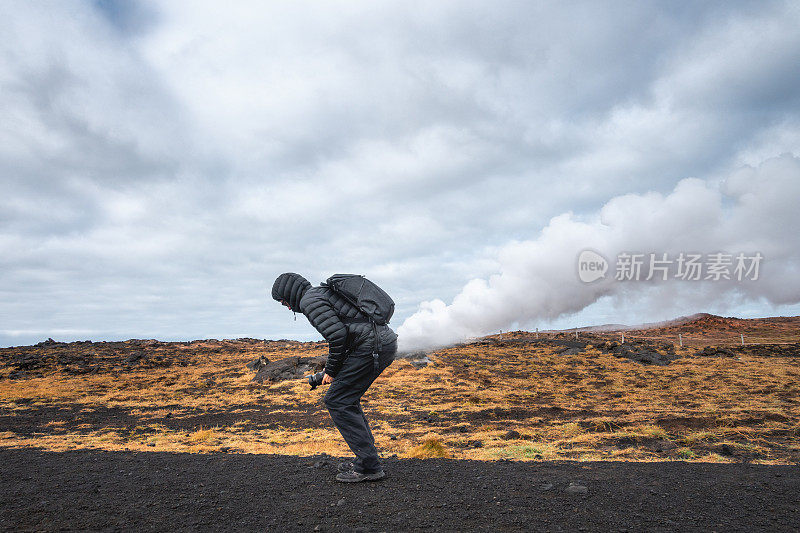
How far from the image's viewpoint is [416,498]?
5.10m

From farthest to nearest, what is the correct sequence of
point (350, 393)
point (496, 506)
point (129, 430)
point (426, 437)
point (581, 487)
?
point (129, 430) < point (426, 437) < point (350, 393) < point (581, 487) < point (496, 506)

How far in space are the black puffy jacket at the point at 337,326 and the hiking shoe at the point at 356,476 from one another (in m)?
1.26

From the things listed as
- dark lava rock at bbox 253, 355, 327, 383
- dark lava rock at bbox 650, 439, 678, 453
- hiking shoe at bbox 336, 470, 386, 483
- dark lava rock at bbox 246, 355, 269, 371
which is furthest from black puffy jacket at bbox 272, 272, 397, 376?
dark lava rock at bbox 246, 355, 269, 371

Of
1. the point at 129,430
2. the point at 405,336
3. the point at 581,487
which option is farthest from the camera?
the point at 405,336

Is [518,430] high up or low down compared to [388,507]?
down

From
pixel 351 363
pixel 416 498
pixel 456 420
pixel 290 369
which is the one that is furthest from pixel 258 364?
pixel 416 498

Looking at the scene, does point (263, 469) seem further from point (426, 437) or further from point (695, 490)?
point (426, 437)

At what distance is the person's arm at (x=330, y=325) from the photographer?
5566 mm

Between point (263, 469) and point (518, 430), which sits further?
point (518, 430)

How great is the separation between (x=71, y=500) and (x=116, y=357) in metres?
42.6

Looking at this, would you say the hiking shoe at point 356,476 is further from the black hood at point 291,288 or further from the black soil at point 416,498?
the black hood at point 291,288

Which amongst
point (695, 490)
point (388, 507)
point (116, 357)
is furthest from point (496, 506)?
point (116, 357)

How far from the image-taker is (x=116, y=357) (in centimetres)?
4150

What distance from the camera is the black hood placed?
6156 millimetres
